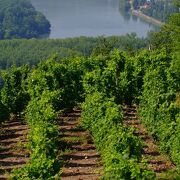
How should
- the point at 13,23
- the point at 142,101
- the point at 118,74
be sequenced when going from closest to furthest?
the point at 142,101 < the point at 118,74 < the point at 13,23

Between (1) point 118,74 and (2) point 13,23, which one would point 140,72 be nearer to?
(1) point 118,74

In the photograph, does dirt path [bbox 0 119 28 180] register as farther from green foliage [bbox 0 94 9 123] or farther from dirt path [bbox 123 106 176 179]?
dirt path [bbox 123 106 176 179]

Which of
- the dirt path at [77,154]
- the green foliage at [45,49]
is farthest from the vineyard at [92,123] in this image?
the green foliage at [45,49]

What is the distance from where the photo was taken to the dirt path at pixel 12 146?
853 inches

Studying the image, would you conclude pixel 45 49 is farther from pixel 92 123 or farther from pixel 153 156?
pixel 153 156

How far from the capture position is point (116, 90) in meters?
30.0

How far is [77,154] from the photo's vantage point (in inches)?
915

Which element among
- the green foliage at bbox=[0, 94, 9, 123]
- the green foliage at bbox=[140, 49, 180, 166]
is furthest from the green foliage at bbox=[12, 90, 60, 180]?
the green foliage at bbox=[140, 49, 180, 166]

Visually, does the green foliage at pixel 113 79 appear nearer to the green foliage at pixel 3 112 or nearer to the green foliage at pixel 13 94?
the green foliage at pixel 13 94

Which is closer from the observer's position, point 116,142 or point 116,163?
point 116,163

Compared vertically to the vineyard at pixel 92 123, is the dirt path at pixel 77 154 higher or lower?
lower

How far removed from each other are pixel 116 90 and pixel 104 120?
921cm

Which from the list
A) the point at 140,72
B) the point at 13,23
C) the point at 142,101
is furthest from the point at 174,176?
the point at 13,23

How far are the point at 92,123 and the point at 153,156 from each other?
3.44 m
